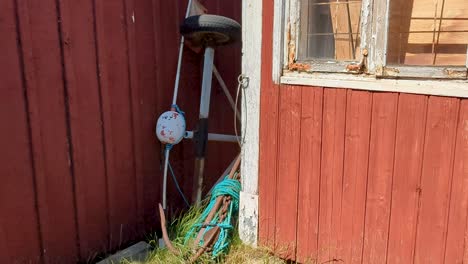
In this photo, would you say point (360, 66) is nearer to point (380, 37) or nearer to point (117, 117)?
point (380, 37)

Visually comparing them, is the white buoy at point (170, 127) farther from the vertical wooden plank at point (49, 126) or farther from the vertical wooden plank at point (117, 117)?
the vertical wooden plank at point (49, 126)

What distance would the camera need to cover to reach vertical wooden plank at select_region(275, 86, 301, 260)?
272 cm

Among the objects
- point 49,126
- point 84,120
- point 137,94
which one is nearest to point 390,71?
point 137,94

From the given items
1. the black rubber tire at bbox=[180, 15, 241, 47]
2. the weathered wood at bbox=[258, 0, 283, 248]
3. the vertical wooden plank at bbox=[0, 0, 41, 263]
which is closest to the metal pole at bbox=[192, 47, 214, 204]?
the black rubber tire at bbox=[180, 15, 241, 47]

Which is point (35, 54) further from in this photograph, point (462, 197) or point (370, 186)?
point (462, 197)

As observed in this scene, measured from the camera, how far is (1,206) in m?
2.51

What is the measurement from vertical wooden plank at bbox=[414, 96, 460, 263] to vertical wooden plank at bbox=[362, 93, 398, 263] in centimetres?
18

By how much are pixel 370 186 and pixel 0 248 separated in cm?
229

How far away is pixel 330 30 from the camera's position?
251cm

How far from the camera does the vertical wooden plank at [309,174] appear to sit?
2.63m

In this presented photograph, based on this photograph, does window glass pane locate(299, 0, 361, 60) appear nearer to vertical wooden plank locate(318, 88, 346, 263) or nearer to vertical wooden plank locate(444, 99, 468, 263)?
vertical wooden plank locate(318, 88, 346, 263)

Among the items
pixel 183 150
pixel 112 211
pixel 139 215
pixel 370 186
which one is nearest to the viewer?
pixel 370 186

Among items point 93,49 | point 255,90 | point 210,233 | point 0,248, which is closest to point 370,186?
point 255,90

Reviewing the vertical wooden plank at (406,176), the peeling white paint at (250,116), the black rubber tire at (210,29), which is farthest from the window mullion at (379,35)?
the black rubber tire at (210,29)
